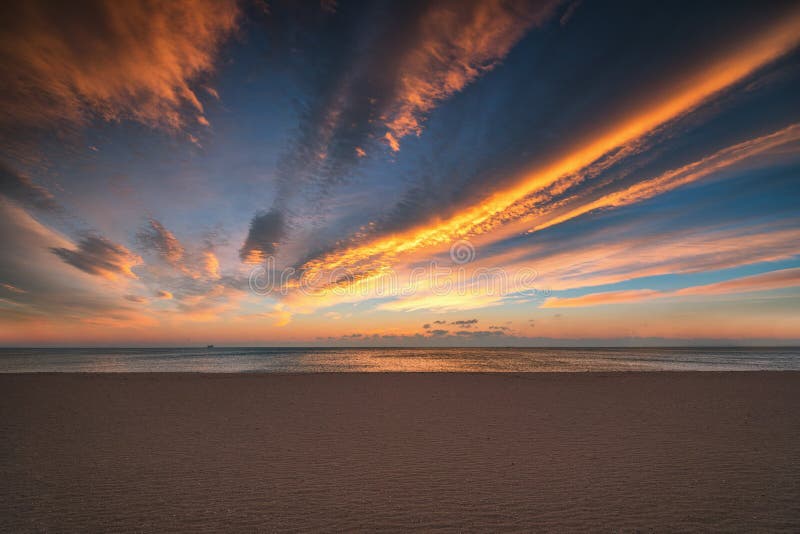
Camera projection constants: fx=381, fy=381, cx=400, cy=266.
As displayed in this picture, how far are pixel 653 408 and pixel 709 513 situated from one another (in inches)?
489

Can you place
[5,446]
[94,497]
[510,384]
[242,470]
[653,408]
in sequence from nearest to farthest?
[94,497], [242,470], [5,446], [653,408], [510,384]

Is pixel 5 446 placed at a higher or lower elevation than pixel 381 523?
higher

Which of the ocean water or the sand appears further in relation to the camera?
the ocean water

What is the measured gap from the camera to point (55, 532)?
6629 millimetres

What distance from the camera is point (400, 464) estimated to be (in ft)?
33.7

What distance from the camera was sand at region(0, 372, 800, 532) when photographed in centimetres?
721

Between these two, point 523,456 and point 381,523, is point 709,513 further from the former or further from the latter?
point 381,523

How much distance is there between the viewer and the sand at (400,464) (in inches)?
284

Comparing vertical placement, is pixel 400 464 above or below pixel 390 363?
below

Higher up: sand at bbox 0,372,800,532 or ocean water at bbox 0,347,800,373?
ocean water at bbox 0,347,800,373

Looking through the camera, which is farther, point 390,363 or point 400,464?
point 390,363

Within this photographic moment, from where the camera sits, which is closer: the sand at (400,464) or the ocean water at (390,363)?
the sand at (400,464)

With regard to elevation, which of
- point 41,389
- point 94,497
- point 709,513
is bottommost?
point 709,513

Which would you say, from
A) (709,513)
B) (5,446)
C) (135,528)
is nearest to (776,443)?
(709,513)
